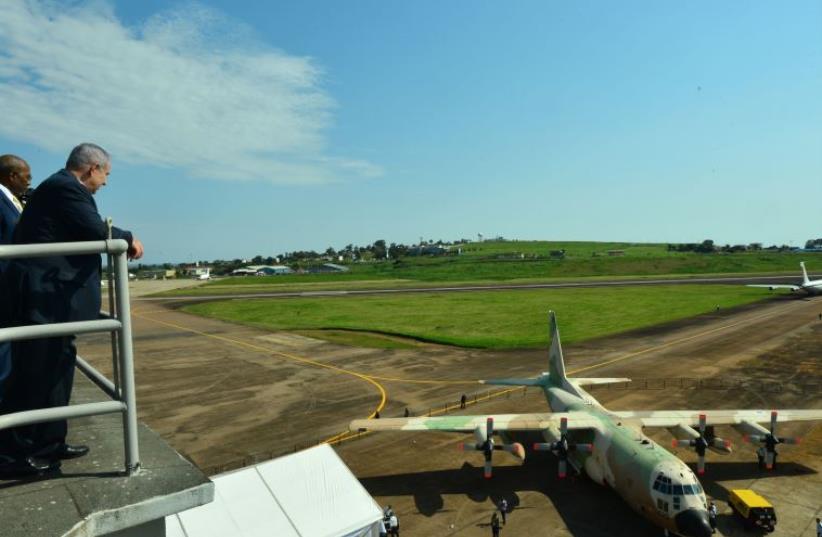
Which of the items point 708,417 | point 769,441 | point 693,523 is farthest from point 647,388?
point 693,523

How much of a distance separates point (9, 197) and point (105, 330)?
3.10m

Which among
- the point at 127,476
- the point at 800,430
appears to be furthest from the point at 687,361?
the point at 127,476

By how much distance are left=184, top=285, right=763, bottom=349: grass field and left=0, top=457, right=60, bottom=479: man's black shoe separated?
6683 cm

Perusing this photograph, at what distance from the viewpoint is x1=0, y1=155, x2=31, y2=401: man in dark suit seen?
530cm

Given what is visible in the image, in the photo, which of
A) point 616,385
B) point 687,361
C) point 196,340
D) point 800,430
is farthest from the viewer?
point 196,340

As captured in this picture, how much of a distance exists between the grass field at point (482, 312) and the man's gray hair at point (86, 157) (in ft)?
217

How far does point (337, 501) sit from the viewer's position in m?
20.0

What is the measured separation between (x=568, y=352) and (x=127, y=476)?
2600 inches

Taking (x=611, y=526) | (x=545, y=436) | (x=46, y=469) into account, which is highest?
(x=46, y=469)

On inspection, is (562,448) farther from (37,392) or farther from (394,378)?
(37,392)

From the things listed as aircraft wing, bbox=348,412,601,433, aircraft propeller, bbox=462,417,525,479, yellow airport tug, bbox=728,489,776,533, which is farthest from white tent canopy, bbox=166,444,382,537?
yellow airport tug, bbox=728,489,776,533

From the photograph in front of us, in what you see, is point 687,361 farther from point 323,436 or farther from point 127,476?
point 127,476

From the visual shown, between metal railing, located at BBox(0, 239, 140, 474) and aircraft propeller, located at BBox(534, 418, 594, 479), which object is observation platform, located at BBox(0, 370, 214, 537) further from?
aircraft propeller, located at BBox(534, 418, 594, 479)

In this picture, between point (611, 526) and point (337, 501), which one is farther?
point (611, 526)
